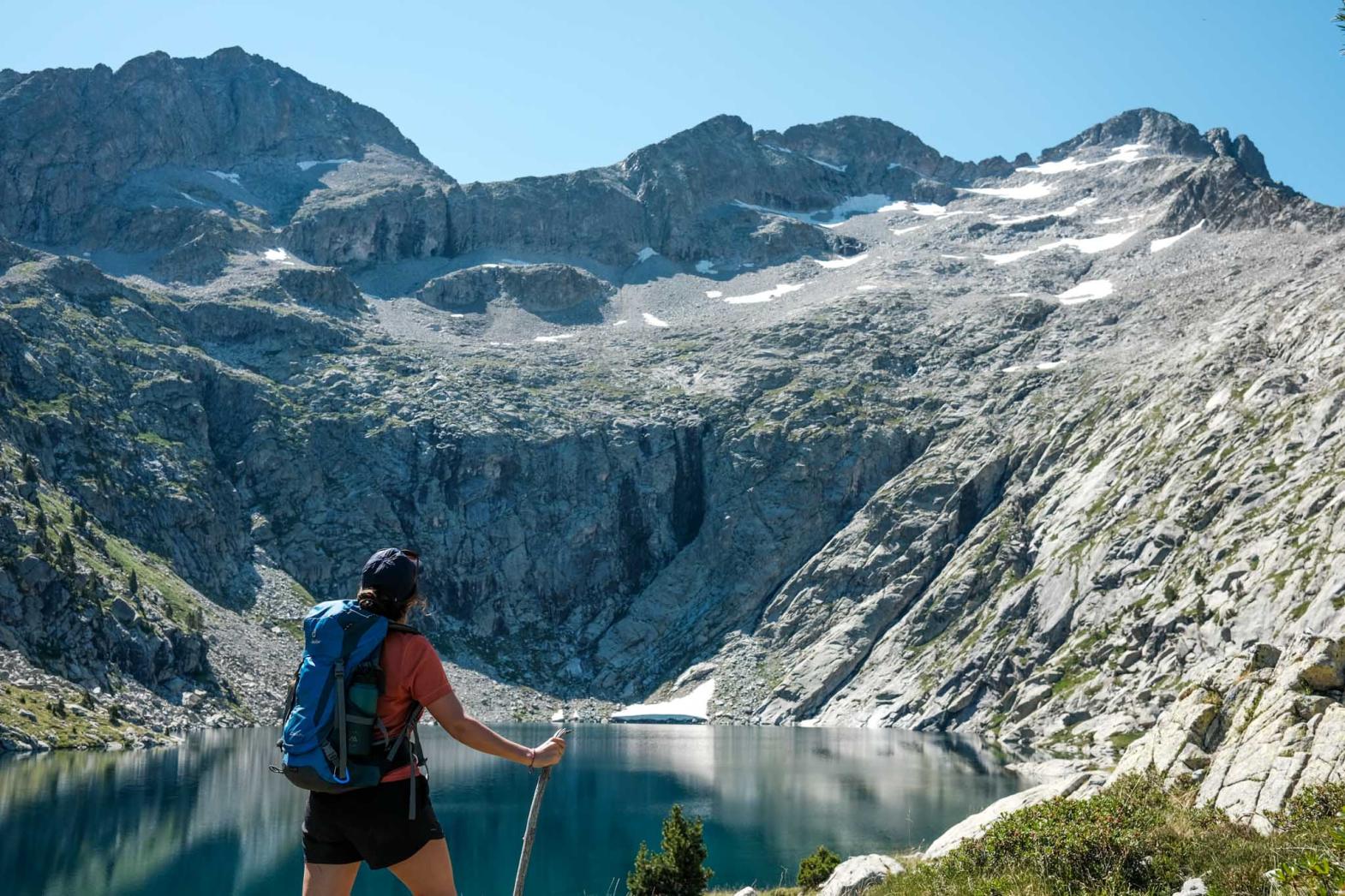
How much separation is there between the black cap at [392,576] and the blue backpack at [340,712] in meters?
0.28

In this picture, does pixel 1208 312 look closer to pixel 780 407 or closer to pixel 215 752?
pixel 780 407

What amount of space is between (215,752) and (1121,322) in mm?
134601

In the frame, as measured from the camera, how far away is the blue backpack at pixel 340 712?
708cm

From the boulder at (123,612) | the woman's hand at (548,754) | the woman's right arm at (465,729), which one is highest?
the woman's right arm at (465,729)

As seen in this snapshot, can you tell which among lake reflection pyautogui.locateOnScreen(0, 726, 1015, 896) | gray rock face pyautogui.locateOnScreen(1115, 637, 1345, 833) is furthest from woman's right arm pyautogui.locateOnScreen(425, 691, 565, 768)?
lake reflection pyautogui.locateOnScreen(0, 726, 1015, 896)

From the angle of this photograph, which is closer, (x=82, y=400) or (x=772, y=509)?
(x=82, y=400)

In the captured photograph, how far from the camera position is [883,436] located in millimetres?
155125

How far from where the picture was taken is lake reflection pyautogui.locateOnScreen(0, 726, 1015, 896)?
136 feet

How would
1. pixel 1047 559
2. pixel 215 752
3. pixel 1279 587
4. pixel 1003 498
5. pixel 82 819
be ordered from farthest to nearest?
1. pixel 1003 498
2. pixel 1047 559
3. pixel 215 752
4. pixel 1279 587
5. pixel 82 819

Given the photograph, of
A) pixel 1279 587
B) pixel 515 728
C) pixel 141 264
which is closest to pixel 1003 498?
pixel 1279 587

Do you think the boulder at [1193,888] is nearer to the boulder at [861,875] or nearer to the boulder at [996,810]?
the boulder at [861,875]

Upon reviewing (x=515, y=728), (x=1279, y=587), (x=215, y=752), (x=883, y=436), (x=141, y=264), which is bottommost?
(x=515, y=728)

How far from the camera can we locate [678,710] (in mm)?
131875

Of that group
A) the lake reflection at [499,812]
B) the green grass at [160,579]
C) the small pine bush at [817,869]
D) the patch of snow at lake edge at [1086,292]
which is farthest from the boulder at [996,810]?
the patch of snow at lake edge at [1086,292]
